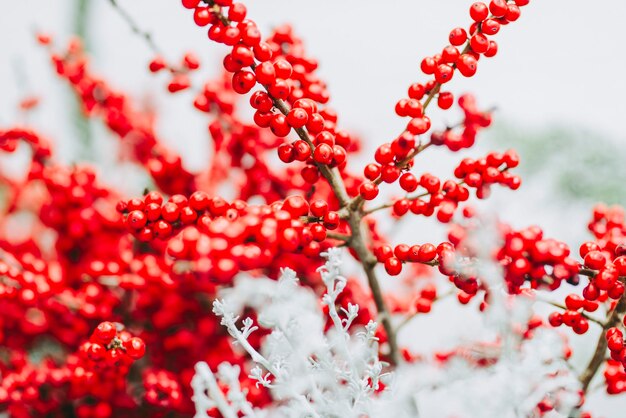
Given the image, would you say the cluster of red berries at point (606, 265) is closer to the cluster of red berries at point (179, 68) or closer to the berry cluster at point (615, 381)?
the berry cluster at point (615, 381)

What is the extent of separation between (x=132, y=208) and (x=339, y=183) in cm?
19

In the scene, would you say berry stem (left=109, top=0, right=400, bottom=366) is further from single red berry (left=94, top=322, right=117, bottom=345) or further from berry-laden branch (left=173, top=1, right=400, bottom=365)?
single red berry (left=94, top=322, right=117, bottom=345)

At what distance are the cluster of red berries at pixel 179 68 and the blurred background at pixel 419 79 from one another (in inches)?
10.3

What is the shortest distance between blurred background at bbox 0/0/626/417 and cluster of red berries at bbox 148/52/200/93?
0.86ft

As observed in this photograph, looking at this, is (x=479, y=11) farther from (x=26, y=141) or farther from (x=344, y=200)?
(x=26, y=141)

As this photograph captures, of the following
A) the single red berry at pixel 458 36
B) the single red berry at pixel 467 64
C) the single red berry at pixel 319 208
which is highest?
the single red berry at pixel 458 36

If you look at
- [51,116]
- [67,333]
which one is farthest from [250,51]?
[51,116]

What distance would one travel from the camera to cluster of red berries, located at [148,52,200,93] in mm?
713

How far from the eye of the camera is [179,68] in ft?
2.39

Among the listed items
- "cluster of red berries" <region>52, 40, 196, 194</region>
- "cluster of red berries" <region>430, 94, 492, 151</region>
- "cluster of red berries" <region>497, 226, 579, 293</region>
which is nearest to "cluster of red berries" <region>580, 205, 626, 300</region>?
"cluster of red berries" <region>497, 226, 579, 293</region>

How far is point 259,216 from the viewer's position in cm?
46

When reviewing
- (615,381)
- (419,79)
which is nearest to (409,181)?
(615,381)

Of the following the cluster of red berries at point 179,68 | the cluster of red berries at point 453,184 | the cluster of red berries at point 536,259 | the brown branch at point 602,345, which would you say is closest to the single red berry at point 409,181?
the cluster of red berries at point 453,184

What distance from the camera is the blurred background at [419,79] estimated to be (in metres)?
1.14
